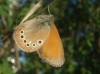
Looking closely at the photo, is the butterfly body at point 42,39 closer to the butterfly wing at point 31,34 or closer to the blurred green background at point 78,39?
the butterfly wing at point 31,34

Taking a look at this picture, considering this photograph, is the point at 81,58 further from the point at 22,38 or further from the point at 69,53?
the point at 22,38

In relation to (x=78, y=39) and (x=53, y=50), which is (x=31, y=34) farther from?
(x=78, y=39)

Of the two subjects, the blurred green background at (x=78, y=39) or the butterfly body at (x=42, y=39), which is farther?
the blurred green background at (x=78, y=39)

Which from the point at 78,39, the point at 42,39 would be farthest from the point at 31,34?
the point at 78,39

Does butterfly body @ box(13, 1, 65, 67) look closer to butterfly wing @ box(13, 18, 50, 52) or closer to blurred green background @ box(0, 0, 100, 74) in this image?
butterfly wing @ box(13, 18, 50, 52)

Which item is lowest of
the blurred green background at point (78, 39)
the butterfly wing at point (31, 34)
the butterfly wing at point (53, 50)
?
the blurred green background at point (78, 39)

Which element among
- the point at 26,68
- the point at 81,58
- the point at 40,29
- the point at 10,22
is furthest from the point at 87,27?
the point at 40,29

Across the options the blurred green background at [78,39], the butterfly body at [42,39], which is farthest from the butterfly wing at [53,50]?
the blurred green background at [78,39]
